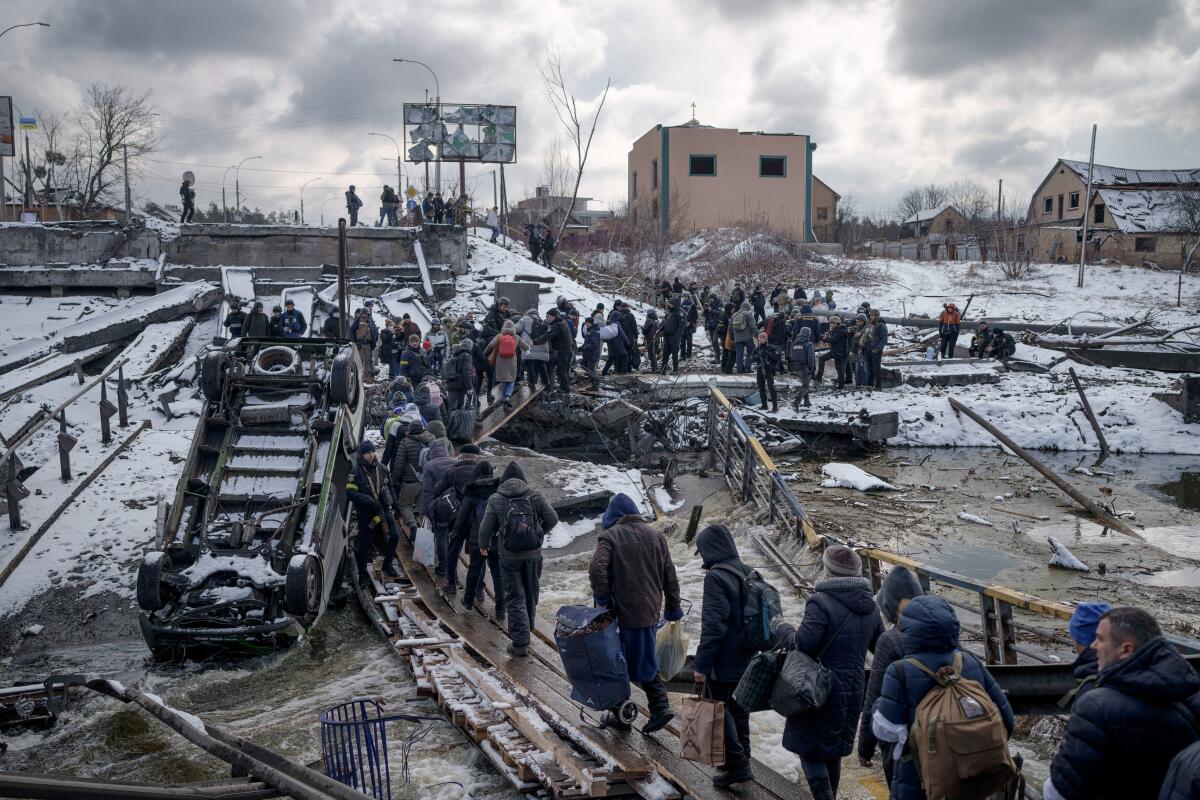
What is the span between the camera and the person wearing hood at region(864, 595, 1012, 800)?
3.82 metres

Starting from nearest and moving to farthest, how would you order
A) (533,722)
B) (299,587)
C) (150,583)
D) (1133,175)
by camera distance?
(533,722)
(150,583)
(299,587)
(1133,175)

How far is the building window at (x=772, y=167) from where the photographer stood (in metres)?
47.1

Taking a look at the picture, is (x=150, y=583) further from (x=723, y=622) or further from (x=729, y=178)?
(x=729, y=178)

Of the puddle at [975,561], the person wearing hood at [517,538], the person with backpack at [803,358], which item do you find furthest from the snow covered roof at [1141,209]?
the person wearing hood at [517,538]

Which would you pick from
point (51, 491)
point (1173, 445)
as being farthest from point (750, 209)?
point (51, 491)

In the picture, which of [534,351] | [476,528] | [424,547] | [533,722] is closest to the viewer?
[533,722]

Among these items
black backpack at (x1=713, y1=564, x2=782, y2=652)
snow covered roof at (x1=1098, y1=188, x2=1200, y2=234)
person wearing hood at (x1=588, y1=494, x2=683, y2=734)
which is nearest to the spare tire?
person wearing hood at (x1=588, y1=494, x2=683, y2=734)

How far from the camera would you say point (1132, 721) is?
3.13 metres

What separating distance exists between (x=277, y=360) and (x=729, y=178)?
3899 cm

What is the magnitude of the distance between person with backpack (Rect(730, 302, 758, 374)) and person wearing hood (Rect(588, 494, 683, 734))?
1413 cm

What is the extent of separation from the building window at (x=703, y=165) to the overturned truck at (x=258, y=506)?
125ft

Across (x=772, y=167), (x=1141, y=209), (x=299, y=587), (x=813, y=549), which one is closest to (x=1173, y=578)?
(x=813, y=549)

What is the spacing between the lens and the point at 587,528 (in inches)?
486

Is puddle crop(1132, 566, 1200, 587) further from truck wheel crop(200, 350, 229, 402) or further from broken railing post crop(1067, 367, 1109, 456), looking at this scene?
truck wheel crop(200, 350, 229, 402)
